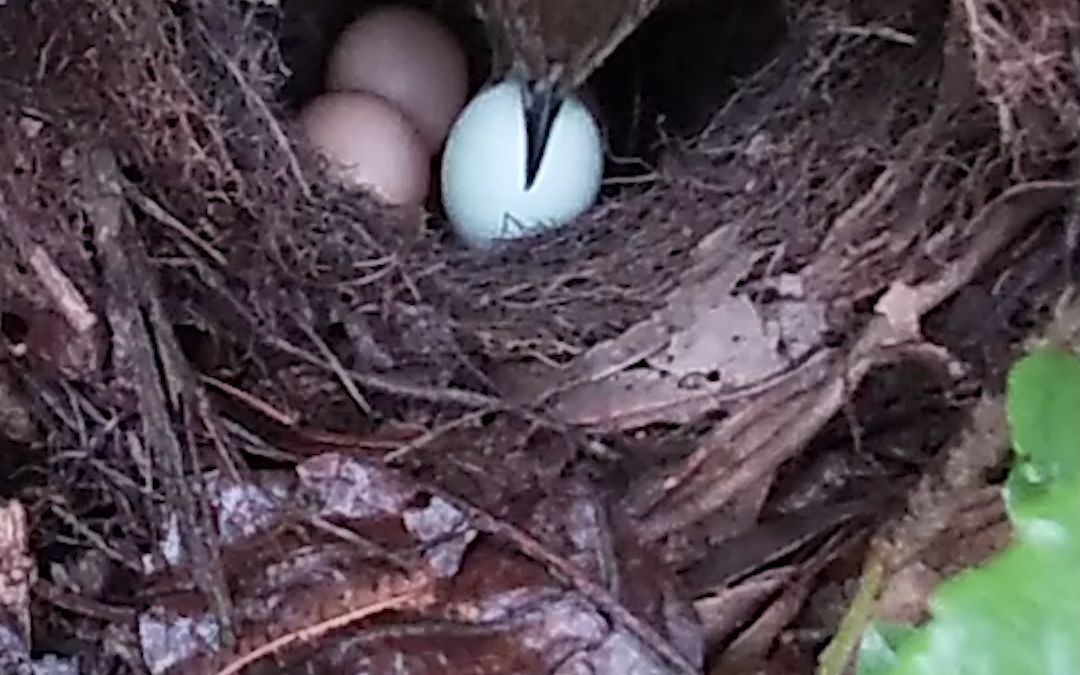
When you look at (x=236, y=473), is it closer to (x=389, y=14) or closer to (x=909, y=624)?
(x=909, y=624)

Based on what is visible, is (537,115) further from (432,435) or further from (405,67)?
(432,435)

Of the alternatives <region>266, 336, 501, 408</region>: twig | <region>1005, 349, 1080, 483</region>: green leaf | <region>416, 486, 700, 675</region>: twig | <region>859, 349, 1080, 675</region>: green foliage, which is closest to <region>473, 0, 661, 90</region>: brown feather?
<region>266, 336, 501, 408</region>: twig

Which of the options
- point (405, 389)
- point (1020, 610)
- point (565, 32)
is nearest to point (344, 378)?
point (405, 389)

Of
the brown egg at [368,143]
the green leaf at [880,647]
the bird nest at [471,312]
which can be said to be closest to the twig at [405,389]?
the bird nest at [471,312]

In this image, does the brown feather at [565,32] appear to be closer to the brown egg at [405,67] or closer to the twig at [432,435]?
the brown egg at [405,67]

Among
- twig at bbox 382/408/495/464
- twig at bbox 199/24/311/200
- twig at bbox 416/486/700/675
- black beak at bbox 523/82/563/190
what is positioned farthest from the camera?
black beak at bbox 523/82/563/190

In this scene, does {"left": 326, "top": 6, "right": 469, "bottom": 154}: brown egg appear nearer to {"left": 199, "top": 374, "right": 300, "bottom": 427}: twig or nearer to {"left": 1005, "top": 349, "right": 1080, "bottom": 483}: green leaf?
{"left": 199, "top": 374, "right": 300, "bottom": 427}: twig
